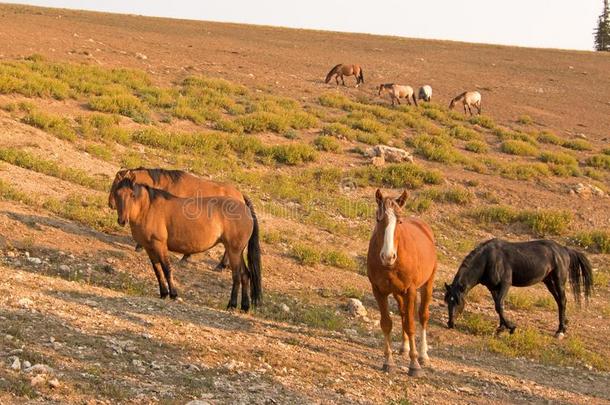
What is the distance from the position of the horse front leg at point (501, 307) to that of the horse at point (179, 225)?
421 cm

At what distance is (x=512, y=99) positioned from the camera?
A: 130 ft

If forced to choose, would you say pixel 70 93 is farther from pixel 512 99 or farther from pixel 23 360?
pixel 512 99

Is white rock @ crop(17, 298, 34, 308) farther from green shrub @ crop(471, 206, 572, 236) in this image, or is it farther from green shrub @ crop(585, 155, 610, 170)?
green shrub @ crop(585, 155, 610, 170)

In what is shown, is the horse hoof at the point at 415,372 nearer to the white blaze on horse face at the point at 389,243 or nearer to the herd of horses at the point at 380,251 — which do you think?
the herd of horses at the point at 380,251

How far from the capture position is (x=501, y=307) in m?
10.8

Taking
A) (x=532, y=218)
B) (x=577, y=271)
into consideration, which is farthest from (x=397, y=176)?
(x=577, y=271)

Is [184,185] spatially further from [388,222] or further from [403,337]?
[388,222]

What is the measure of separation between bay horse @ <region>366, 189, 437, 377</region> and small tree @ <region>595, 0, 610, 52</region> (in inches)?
3410

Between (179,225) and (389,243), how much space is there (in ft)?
12.2

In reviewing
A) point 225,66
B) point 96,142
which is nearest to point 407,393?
point 96,142

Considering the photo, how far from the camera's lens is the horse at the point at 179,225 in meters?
9.06

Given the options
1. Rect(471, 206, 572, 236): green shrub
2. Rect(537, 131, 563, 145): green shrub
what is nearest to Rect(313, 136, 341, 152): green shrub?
Rect(471, 206, 572, 236): green shrub

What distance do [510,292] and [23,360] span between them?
9.71m

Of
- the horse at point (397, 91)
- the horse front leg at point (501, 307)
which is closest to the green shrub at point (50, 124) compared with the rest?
the horse front leg at point (501, 307)
